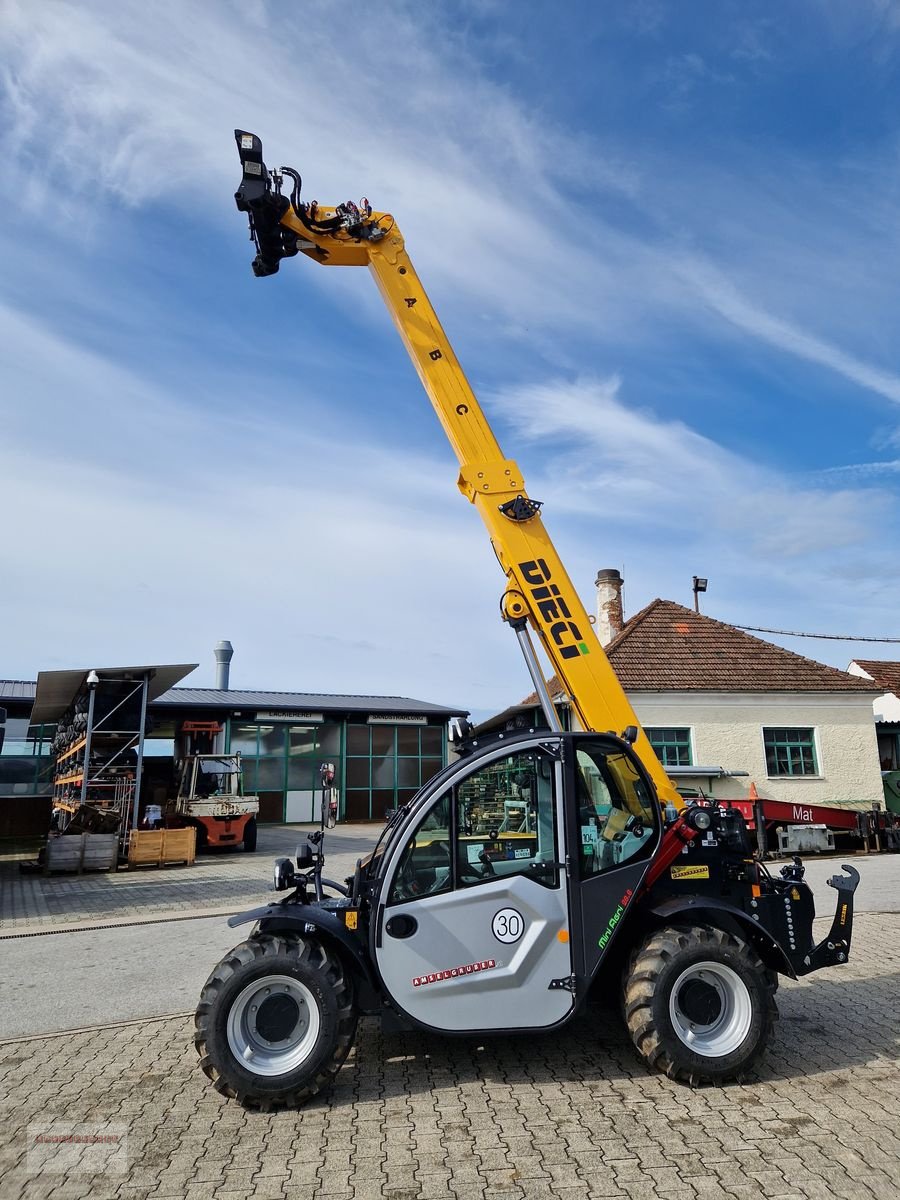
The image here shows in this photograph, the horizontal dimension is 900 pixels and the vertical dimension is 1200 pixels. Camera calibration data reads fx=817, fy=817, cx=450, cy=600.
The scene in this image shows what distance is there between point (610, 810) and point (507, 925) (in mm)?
1016

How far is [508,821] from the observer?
5.04m

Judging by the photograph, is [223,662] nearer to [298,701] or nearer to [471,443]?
[298,701]

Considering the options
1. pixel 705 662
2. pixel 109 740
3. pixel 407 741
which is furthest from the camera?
pixel 407 741

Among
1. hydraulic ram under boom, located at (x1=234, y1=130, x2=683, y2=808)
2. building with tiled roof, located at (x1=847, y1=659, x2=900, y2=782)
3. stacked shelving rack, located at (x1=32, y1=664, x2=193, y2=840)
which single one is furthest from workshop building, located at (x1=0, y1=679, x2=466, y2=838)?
hydraulic ram under boom, located at (x1=234, y1=130, x2=683, y2=808)

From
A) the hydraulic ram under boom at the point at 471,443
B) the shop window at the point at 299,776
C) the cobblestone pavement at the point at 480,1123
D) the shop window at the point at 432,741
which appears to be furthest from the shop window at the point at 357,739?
the cobblestone pavement at the point at 480,1123

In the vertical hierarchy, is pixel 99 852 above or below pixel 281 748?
below

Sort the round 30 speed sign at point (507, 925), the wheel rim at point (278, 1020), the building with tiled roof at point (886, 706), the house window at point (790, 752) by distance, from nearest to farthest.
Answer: the wheel rim at point (278, 1020) → the round 30 speed sign at point (507, 925) → the house window at point (790, 752) → the building with tiled roof at point (886, 706)

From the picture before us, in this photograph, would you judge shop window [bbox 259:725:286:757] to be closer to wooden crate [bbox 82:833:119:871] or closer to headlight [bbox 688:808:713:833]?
wooden crate [bbox 82:833:119:871]

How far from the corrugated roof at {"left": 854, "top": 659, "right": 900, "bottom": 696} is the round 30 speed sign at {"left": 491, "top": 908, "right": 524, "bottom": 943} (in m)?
29.1

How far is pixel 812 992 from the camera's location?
6.70 meters

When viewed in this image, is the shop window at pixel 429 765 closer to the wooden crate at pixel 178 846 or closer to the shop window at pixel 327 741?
the shop window at pixel 327 741

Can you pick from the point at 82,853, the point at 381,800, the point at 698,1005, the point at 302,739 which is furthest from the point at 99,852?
the point at 381,800

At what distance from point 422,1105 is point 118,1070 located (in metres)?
2.04

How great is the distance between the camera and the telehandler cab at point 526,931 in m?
4.62
